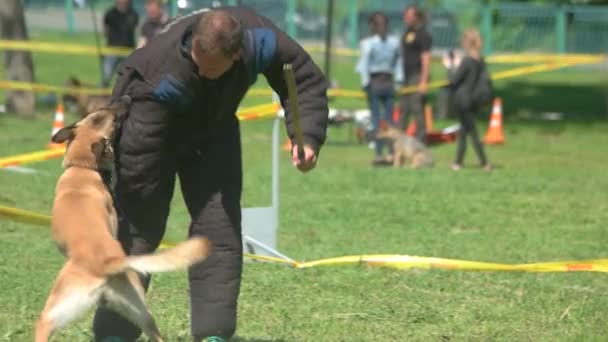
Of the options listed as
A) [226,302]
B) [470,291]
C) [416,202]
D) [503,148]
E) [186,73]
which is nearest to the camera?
[186,73]

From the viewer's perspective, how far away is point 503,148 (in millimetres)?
17906

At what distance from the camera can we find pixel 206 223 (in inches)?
206

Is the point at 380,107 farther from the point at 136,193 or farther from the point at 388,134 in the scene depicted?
the point at 136,193

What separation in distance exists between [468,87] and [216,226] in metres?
9.62

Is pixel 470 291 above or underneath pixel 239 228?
underneath

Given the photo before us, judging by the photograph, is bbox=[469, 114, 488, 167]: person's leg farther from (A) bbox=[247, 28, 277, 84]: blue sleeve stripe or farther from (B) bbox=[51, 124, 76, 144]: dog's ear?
(A) bbox=[247, 28, 277, 84]: blue sleeve stripe

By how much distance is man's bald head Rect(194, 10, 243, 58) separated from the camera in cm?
454

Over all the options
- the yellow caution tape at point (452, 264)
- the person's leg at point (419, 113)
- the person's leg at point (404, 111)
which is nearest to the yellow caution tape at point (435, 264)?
the yellow caution tape at point (452, 264)

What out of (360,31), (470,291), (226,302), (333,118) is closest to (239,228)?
(226,302)

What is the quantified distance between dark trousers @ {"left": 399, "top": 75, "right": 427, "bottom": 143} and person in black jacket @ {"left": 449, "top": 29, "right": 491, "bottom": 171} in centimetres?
138

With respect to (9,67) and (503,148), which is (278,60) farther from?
(9,67)

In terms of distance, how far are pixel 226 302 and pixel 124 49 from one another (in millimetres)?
14089

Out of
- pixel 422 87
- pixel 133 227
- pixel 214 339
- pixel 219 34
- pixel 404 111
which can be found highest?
pixel 219 34

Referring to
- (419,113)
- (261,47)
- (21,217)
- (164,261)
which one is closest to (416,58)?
(419,113)
